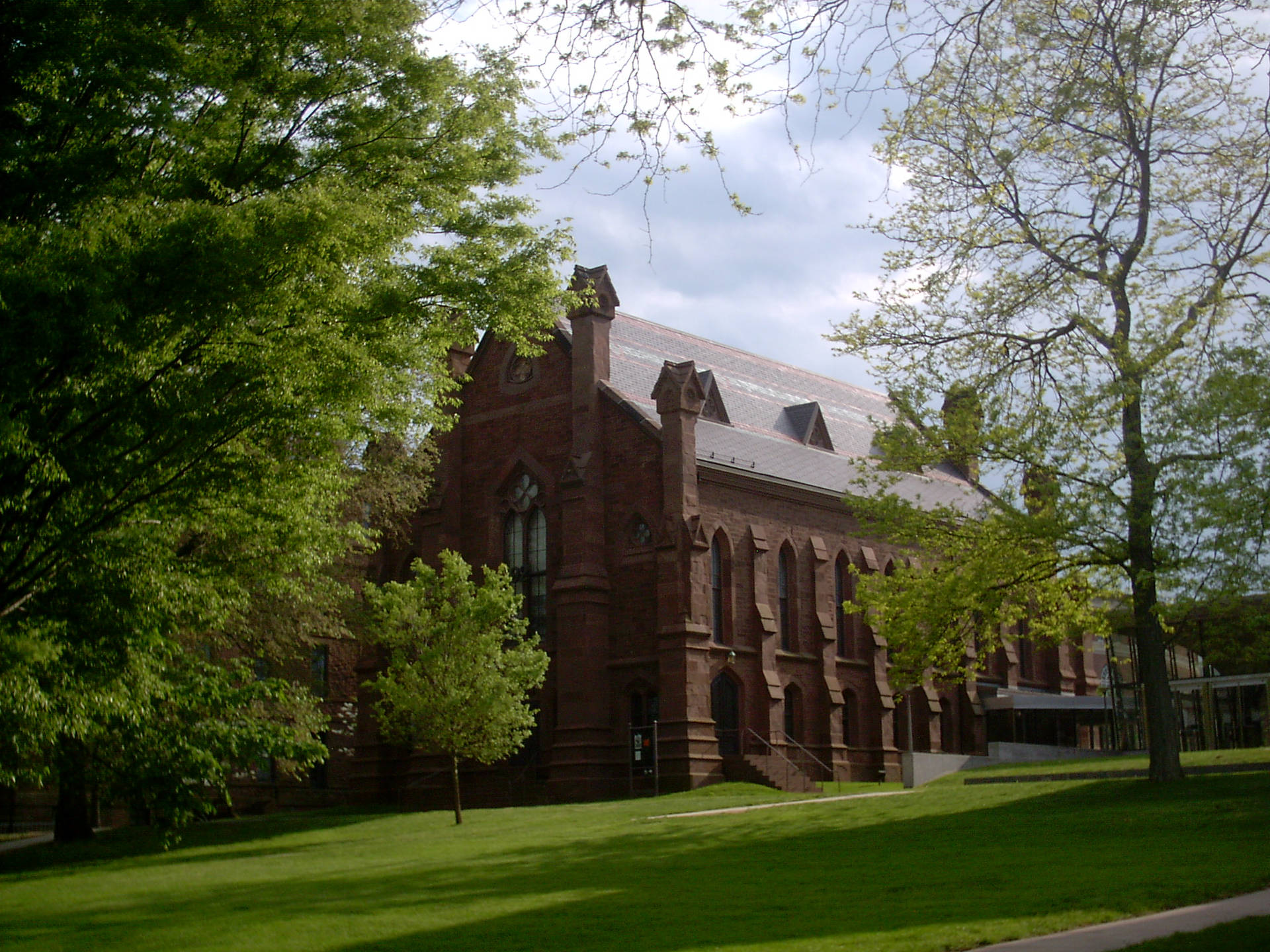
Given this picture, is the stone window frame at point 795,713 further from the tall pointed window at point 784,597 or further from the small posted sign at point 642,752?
the small posted sign at point 642,752

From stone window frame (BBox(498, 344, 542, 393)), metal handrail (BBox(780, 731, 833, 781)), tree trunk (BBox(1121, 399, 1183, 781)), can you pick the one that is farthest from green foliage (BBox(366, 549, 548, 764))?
tree trunk (BBox(1121, 399, 1183, 781))

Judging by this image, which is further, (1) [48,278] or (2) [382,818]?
(2) [382,818]

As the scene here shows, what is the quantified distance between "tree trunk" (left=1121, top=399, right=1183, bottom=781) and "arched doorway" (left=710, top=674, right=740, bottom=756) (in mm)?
16252

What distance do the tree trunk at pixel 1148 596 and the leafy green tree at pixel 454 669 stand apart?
48.3ft

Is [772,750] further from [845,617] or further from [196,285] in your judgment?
[196,285]

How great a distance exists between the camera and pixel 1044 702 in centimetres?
5250

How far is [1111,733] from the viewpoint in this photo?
4519 centimetres

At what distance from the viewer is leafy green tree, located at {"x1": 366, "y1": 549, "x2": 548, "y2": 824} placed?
32250mm

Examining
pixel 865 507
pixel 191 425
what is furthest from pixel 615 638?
pixel 191 425

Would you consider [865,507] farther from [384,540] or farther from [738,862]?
[384,540]

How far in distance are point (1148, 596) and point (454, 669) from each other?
15894 millimetres

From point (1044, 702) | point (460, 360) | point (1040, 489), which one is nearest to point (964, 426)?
point (1040, 489)

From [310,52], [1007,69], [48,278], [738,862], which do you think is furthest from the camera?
[738,862]

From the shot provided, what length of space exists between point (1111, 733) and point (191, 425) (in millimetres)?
38539
